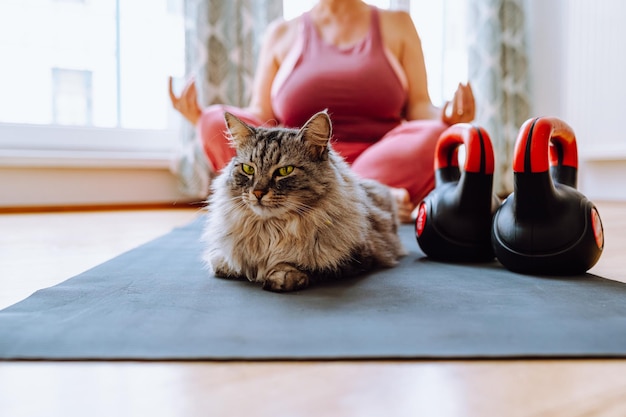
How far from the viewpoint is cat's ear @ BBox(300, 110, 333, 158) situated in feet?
3.57

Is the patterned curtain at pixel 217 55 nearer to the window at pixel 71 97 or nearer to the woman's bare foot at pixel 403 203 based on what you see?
the window at pixel 71 97

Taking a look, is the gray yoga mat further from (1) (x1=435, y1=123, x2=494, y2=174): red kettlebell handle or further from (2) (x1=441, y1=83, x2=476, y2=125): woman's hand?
(2) (x1=441, y1=83, x2=476, y2=125): woman's hand

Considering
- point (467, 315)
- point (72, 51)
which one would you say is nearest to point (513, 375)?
point (467, 315)

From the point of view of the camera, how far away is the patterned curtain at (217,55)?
3131 millimetres

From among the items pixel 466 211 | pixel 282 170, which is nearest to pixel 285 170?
pixel 282 170

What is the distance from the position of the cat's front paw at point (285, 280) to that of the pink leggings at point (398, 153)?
1.25 meters

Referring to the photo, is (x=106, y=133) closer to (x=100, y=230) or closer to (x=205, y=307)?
(x=100, y=230)

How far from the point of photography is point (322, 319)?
810mm

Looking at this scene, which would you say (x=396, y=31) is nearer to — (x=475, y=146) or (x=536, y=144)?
(x=475, y=146)

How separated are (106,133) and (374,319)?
3.04m

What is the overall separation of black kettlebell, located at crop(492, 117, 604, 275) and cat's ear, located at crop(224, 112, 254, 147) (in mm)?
643

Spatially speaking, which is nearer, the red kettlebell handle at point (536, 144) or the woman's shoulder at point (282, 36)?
the red kettlebell handle at point (536, 144)

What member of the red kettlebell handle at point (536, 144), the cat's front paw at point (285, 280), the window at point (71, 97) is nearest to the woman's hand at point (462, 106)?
the red kettlebell handle at point (536, 144)

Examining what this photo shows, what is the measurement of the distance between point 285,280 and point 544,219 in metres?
0.62
